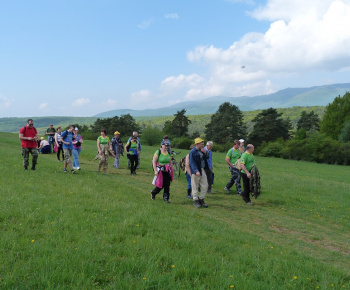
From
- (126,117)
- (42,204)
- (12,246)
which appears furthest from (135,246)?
(126,117)

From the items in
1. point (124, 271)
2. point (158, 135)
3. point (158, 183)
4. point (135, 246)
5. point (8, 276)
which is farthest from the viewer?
point (158, 135)

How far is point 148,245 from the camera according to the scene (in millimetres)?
5090

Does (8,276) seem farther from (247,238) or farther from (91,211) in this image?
(247,238)

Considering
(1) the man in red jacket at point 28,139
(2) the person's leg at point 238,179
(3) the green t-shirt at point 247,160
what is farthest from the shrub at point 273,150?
(1) the man in red jacket at point 28,139

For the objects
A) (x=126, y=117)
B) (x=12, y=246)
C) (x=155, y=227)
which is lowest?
(x=155, y=227)

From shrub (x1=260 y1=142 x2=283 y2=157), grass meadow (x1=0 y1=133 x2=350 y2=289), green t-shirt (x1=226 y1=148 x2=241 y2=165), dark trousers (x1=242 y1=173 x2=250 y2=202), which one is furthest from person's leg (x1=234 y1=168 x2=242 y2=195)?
shrub (x1=260 y1=142 x2=283 y2=157)

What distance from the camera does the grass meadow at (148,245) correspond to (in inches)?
155

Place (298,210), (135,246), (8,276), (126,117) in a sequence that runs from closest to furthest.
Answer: (8,276) → (135,246) → (298,210) → (126,117)

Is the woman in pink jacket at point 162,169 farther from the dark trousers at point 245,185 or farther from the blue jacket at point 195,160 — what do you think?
the dark trousers at point 245,185

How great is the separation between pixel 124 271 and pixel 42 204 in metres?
3.94

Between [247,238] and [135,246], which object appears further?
[247,238]

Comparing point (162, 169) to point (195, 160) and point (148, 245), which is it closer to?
point (195, 160)

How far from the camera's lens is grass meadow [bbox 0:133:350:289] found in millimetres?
3926

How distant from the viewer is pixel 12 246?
4441 millimetres
